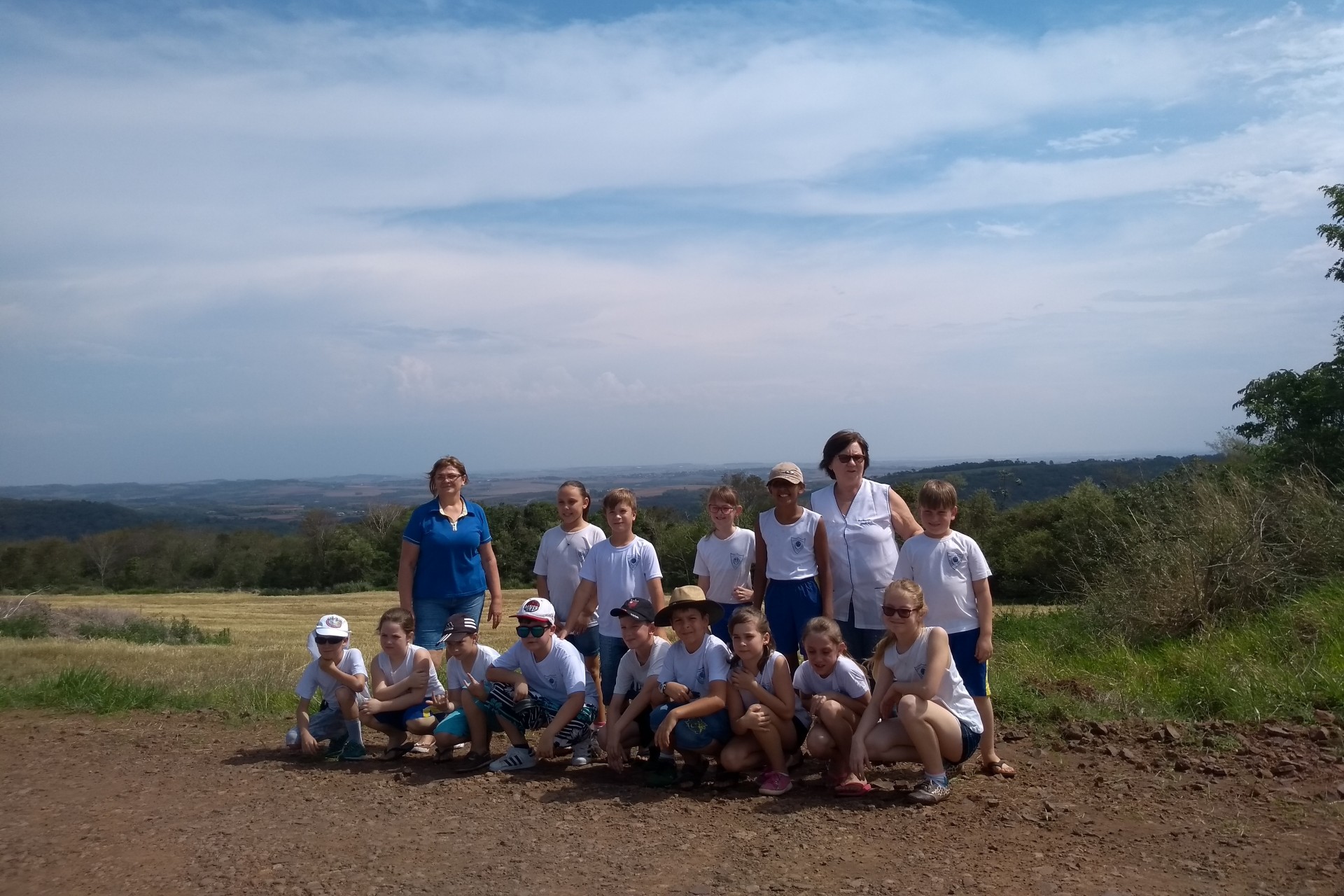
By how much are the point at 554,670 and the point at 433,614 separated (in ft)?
3.77

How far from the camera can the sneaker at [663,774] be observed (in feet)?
17.5

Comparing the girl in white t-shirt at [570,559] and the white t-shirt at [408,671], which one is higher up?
the girl in white t-shirt at [570,559]

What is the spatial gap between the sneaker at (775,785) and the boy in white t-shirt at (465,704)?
160 cm

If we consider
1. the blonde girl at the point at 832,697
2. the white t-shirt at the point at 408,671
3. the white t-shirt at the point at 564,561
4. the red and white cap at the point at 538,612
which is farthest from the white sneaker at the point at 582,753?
the blonde girl at the point at 832,697

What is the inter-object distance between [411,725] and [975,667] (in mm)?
3154

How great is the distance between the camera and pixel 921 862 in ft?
13.6

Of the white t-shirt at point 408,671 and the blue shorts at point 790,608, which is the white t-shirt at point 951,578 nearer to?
the blue shorts at point 790,608

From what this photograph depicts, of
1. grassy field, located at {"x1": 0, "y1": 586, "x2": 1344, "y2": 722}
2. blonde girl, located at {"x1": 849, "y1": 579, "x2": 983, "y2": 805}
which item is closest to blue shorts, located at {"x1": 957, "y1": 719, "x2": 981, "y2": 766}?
blonde girl, located at {"x1": 849, "y1": 579, "x2": 983, "y2": 805}

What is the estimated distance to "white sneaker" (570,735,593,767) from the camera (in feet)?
19.0

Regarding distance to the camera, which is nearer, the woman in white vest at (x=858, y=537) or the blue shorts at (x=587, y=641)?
the woman in white vest at (x=858, y=537)

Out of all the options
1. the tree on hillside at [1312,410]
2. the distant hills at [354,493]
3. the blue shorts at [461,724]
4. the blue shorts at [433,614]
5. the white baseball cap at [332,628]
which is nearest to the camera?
the blue shorts at [461,724]

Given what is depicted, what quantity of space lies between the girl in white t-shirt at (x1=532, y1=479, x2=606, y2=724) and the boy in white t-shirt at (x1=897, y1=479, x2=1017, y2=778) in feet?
6.72

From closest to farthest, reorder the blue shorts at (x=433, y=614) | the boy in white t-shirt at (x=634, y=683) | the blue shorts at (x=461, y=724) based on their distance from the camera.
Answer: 1. the boy in white t-shirt at (x=634, y=683)
2. the blue shorts at (x=461, y=724)
3. the blue shorts at (x=433, y=614)

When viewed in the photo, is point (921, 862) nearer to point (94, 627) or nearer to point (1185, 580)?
point (1185, 580)
